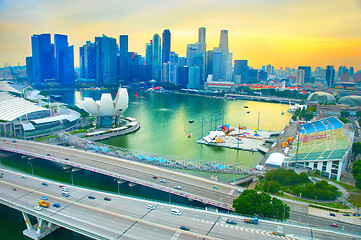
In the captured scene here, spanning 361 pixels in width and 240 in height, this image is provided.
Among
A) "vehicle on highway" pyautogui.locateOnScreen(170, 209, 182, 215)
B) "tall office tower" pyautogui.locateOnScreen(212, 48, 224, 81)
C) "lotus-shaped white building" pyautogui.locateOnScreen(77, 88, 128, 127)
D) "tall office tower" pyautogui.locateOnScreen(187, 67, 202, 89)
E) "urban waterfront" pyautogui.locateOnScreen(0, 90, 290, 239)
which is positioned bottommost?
"urban waterfront" pyautogui.locateOnScreen(0, 90, 290, 239)

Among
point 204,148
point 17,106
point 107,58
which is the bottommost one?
point 204,148

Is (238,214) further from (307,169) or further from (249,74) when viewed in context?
(249,74)

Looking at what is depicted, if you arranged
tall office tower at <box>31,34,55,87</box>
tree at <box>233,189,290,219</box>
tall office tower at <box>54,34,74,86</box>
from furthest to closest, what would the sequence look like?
tall office tower at <box>54,34,74,86</box>
tall office tower at <box>31,34,55,87</box>
tree at <box>233,189,290,219</box>

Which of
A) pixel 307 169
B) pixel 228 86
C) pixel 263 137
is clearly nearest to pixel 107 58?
pixel 228 86

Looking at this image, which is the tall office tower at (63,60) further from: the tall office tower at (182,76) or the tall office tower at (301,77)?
the tall office tower at (301,77)

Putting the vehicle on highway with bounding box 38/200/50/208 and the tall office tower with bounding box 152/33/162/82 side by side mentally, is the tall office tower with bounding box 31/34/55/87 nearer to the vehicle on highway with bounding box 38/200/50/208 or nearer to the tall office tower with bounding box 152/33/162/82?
the tall office tower with bounding box 152/33/162/82

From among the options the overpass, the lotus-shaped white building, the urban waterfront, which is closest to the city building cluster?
the urban waterfront

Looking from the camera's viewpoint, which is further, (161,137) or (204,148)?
(161,137)
